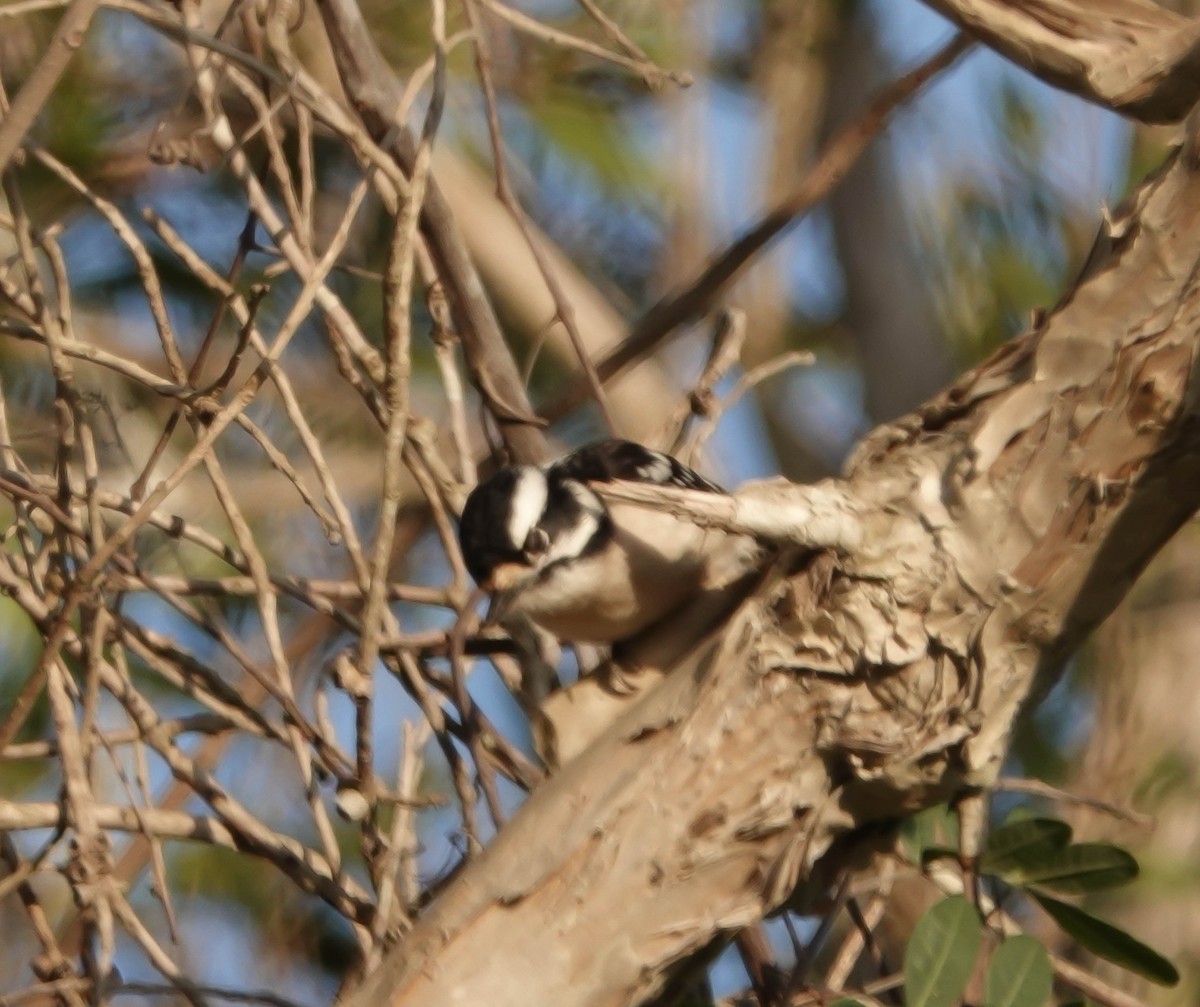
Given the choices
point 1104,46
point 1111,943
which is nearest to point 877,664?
point 1111,943

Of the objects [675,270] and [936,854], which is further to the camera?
[675,270]

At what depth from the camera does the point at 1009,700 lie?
181 cm

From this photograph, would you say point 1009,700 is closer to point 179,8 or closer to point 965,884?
point 965,884

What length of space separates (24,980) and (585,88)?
296cm

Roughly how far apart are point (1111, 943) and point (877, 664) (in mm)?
412

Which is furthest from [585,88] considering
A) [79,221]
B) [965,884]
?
[965,884]

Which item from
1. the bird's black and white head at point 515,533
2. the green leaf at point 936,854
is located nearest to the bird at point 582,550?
the bird's black and white head at point 515,533

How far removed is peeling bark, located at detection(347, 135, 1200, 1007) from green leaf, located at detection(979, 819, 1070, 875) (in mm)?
63

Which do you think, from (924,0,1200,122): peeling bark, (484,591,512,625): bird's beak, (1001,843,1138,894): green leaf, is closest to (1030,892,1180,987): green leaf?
(1001,843,1138,894): green leaf

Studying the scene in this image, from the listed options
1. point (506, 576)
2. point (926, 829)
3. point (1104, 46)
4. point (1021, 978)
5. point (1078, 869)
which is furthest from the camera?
→ point (506, 576)

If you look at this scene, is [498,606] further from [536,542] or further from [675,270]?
A: [675,270]

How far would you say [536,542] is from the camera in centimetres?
239

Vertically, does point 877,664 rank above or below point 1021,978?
above

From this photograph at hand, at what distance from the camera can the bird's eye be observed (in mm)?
2375
